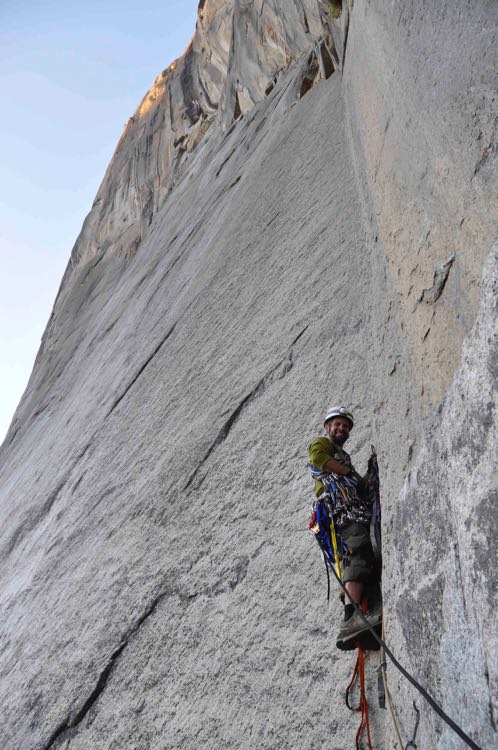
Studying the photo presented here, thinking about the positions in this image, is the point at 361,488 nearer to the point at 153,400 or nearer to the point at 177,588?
the point at 177,588

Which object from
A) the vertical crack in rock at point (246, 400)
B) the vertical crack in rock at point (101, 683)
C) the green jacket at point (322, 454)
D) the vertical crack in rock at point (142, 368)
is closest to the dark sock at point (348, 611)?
the green jacket at point (322, 454)

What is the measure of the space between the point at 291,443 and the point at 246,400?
33.7 inches

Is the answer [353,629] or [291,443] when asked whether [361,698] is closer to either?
[353,629]

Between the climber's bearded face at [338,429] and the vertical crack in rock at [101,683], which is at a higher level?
the climber's bearded face at [338,429]

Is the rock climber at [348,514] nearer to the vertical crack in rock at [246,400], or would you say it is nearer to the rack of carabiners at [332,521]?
the rack of carabiners at [332,521]

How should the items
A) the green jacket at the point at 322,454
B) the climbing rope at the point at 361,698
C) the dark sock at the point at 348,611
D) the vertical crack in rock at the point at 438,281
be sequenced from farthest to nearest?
the green jacket at the point at 322,454, the dark sock at the point at 348,611, the climbing rope at the point at 361,698, the vertical crack in rock at the point at 438,281

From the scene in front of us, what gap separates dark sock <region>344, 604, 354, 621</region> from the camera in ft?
9.33

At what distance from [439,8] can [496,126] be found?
716 mm

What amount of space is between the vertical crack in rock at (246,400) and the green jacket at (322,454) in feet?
4.71

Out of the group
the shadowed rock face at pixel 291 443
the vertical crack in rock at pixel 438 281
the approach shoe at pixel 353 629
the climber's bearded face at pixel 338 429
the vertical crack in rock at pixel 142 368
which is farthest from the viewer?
the vertical crack in rock at pixel 142 368

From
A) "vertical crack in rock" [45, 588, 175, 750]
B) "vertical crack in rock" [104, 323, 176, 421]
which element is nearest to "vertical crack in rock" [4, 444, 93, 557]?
"vertical crack in rock" [104, 323, 176, 421]

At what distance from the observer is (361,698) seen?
265 centimetres

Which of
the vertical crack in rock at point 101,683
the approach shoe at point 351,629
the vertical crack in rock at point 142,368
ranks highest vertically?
the vertical crack in rock at point 142,368

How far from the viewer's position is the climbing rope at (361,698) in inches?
103
